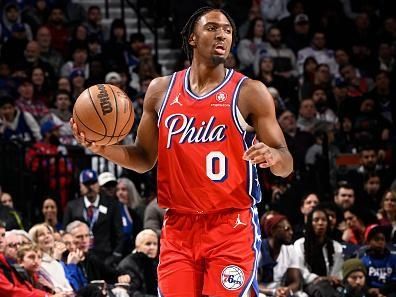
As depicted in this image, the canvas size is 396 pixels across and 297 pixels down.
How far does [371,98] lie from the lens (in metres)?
14.7

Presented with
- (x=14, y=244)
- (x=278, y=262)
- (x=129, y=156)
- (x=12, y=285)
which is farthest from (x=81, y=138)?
(x=278, y=262)

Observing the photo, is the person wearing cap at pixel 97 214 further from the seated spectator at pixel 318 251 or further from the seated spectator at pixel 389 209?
the seated spectator at pixel 389 209

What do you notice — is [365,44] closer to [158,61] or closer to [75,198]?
[158,61]

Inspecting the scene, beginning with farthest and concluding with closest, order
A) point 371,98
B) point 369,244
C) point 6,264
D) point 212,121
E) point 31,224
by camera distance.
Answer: point 371,98, point 31,224, point 369,244, point 6,264, point 212,121

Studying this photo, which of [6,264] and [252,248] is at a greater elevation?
[252,248]

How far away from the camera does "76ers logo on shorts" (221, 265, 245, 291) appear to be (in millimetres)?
5625

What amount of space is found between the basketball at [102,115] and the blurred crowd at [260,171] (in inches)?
97.8

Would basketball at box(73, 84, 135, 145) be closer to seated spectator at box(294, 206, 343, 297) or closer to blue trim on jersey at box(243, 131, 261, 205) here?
blue trim on jersey at box(243, 131, 261, 205)

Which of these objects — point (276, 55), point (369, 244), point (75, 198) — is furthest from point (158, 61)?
point (369, 244)

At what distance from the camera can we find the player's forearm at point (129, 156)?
5957mm

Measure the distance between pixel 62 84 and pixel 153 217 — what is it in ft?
9.12

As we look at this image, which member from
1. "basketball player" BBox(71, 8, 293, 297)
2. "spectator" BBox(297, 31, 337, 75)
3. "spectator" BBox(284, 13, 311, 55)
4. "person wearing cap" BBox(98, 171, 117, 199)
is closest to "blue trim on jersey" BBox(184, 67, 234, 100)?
"basketball player" BBox(71, 8, 293, 297)

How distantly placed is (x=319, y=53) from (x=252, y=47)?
3.51ft

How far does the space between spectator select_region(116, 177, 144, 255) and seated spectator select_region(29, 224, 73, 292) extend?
5.58ft
